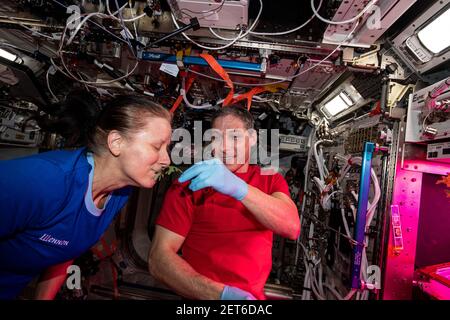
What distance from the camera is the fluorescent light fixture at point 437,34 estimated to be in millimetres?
1843

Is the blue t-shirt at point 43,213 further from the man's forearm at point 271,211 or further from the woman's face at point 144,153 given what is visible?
the man's forearm at point 271,211

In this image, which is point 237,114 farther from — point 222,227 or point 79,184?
point 79,184

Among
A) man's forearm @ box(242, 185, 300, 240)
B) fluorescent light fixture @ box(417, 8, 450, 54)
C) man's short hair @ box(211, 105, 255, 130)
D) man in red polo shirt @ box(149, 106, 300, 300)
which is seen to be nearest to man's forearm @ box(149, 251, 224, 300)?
man in red polo shirt @ box(149, 106, 300, 300)

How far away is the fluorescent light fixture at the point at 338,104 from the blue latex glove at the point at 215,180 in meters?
2.89

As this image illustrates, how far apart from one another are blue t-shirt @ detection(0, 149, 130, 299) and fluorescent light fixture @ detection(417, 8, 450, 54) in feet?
9.99

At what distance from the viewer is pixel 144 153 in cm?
156

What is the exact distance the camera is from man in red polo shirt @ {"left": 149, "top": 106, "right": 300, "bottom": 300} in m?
1.63

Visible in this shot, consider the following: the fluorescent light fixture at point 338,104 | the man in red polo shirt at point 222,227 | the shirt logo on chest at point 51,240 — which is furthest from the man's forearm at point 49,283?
the fluorescent light fixture at point 338,104

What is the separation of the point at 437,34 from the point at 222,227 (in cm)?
256

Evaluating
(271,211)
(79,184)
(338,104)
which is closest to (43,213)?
(79,184)

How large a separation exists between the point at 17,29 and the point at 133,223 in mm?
4401

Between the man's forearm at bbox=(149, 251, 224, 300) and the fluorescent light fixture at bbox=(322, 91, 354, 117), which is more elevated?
the fluorescent light fixture at bbox=(322, 91, 354, 117)

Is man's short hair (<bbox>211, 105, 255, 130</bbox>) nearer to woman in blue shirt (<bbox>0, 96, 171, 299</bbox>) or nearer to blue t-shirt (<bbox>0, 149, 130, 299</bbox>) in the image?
woman in blue shirt (<bbox>0, 96, 171, 299</bbox>)
